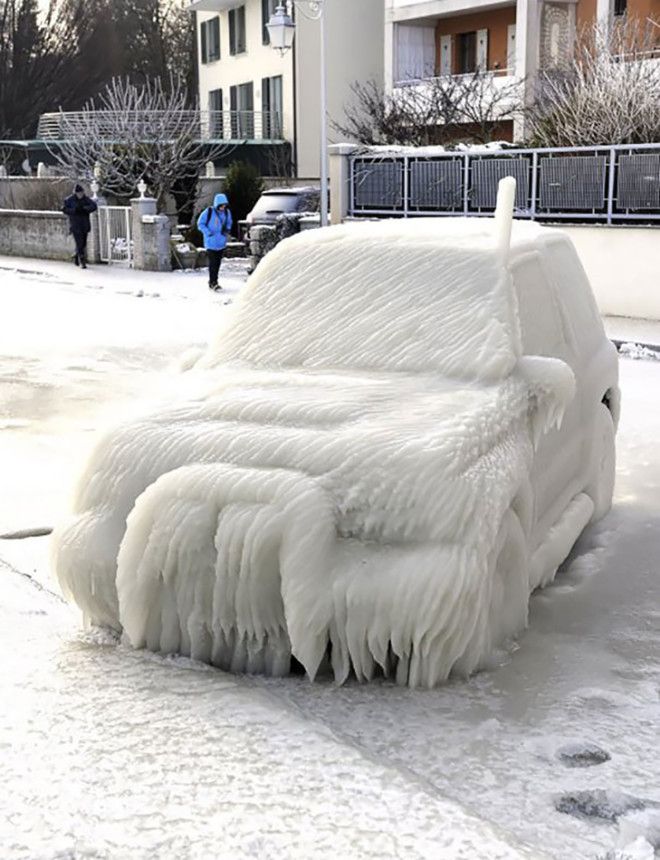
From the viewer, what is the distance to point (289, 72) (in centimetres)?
3972

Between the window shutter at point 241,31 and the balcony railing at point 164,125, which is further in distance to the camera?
the window shutter at point 241,31

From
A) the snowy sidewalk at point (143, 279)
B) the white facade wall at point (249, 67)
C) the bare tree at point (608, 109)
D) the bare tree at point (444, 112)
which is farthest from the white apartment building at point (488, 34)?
the snowy sidewalk at point (143, 279)

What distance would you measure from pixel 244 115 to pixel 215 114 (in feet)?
6.16

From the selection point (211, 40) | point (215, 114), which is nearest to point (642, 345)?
point (215, 114)

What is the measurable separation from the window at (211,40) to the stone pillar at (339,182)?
27.3 meters

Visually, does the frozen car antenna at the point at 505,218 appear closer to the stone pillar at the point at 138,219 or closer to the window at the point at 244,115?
the stone pillar at the point at 138,219

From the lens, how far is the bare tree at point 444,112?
94.1 ft

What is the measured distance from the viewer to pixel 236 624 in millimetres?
3896

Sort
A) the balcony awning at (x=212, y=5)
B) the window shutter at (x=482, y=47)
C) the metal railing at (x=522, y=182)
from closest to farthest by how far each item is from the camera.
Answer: the metal railing at (x=522, y=182), the window shutter at (x=482, y=47), the balcony awning at (x=212, y=5)

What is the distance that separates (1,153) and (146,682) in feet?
153

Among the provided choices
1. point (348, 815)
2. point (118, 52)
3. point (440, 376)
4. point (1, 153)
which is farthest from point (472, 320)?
point (118, 52)

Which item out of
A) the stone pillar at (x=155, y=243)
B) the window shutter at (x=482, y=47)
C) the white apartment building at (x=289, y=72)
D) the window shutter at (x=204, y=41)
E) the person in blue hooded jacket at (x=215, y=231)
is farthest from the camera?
the window shutter at (x=204, y=41)

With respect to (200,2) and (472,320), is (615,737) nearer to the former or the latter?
(472,320)

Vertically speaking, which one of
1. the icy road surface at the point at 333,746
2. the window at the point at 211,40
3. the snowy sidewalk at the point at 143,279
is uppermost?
the window at the point at 211,40
